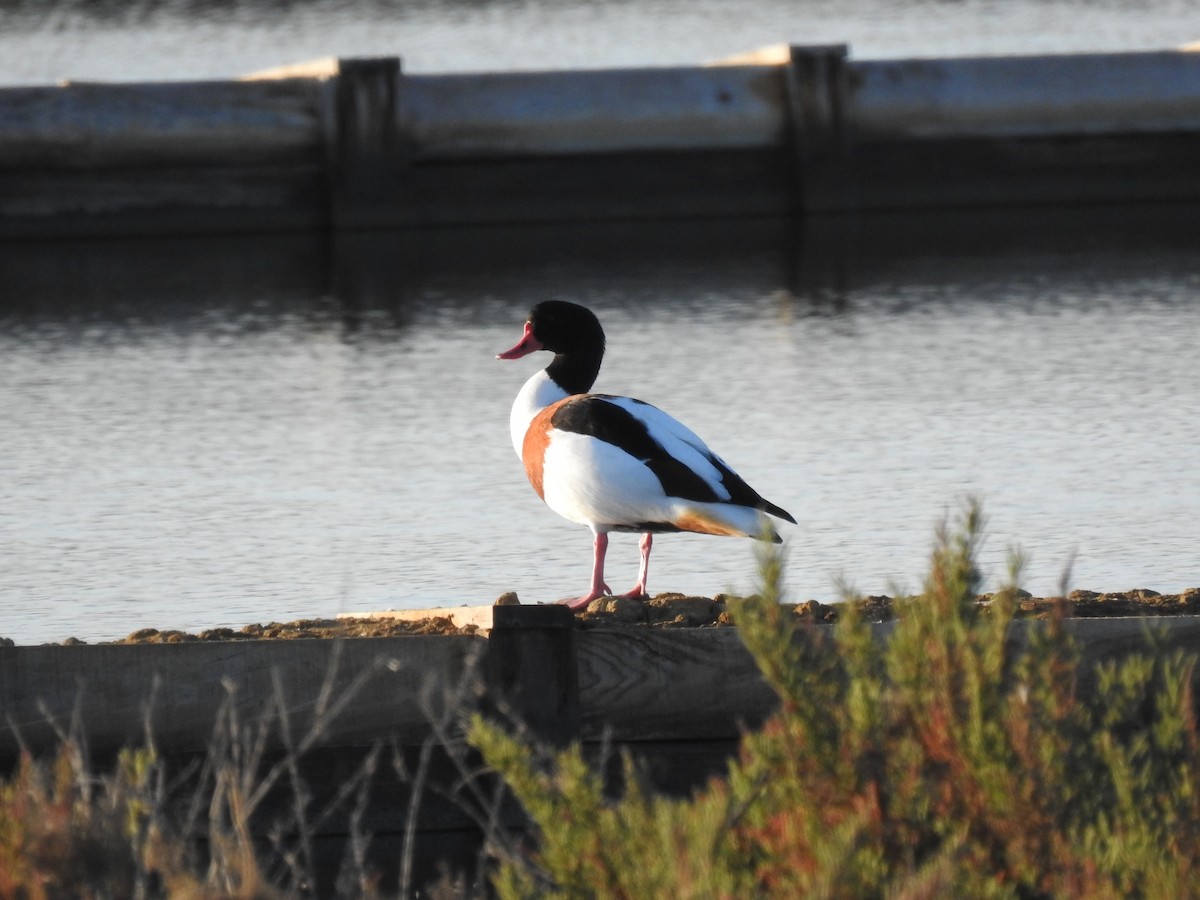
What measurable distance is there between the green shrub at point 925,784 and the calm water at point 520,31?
24946mm

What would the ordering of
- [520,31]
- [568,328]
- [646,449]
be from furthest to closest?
[520,31] < [568,328] < [646,449]

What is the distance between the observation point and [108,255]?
19.5m

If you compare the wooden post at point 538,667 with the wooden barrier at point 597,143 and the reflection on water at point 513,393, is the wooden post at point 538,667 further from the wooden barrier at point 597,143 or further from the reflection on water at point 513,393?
the wooden barrier at point 597,143

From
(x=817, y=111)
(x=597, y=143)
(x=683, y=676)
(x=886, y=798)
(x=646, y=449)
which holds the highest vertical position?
(x=817, y=111)

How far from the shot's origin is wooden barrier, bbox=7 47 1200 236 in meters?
19.9

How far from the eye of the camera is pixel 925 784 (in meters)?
4.03

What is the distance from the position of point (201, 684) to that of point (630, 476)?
1.99 meters

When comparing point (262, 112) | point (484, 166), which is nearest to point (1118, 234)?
point (484, 166)

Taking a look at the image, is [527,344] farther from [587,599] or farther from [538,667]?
[538,667]

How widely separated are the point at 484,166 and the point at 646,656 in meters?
15.1


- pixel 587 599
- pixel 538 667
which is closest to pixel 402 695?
pixel 538 667

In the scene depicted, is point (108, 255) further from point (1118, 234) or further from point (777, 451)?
point (777, 451)

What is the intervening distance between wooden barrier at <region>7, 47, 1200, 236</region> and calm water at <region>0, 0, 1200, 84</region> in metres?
8.19

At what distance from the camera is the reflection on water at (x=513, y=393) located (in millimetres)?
9211
